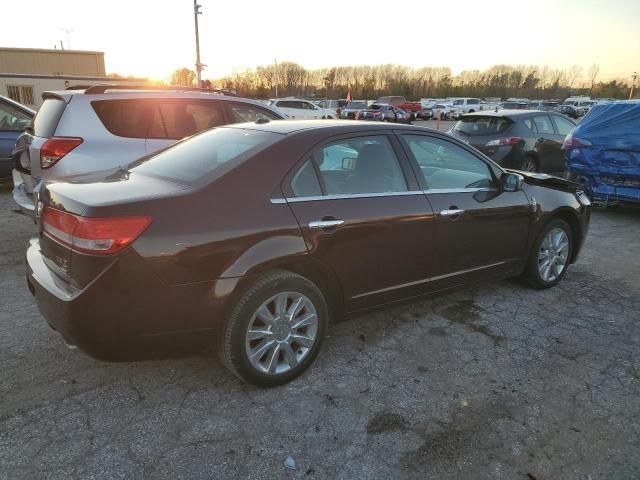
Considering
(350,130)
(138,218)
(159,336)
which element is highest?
(350,130)

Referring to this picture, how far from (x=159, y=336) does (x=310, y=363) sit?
97cm

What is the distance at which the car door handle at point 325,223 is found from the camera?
2.91 m

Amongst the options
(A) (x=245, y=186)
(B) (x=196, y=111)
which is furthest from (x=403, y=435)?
(B) (x=196, y=111)

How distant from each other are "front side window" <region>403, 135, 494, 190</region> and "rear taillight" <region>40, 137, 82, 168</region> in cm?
332

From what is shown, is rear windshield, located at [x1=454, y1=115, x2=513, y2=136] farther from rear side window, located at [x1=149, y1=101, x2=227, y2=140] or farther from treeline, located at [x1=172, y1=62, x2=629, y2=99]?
treeline, located at [x1=172, y1=62, x2=629, y2=99]

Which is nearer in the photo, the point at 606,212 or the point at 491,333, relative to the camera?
the point at 491,333

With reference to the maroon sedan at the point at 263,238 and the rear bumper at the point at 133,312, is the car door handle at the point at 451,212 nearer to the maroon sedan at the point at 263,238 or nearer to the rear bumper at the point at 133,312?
the maroon sedan at the point at 263,238

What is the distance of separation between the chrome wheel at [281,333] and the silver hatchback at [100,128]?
266cm

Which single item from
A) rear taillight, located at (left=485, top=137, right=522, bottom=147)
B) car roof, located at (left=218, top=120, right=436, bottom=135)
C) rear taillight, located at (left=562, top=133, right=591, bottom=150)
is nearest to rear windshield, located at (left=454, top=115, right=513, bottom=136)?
Answer: rear taillight, located at (left=485, top=137, right=522, bottom=147)

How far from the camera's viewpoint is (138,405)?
2.75m

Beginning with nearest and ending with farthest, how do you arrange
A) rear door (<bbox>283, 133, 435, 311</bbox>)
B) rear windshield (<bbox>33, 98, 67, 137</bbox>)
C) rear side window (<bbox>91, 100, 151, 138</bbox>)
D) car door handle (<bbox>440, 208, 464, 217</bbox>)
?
rear door (<bbox>283, 133, 435, 311</bbox>) → car door handle (<bbox>440, 208, 464, 217</bbox>) → rear windshield (<bbox>33, 98, 67, 137</bbox>) → rear side window (<bbox>91, 100, 151, 138</bbox>)

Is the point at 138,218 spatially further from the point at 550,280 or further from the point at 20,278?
the point at 550,280

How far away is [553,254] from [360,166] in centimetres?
232

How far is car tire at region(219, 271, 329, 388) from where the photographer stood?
2709 millimetres
